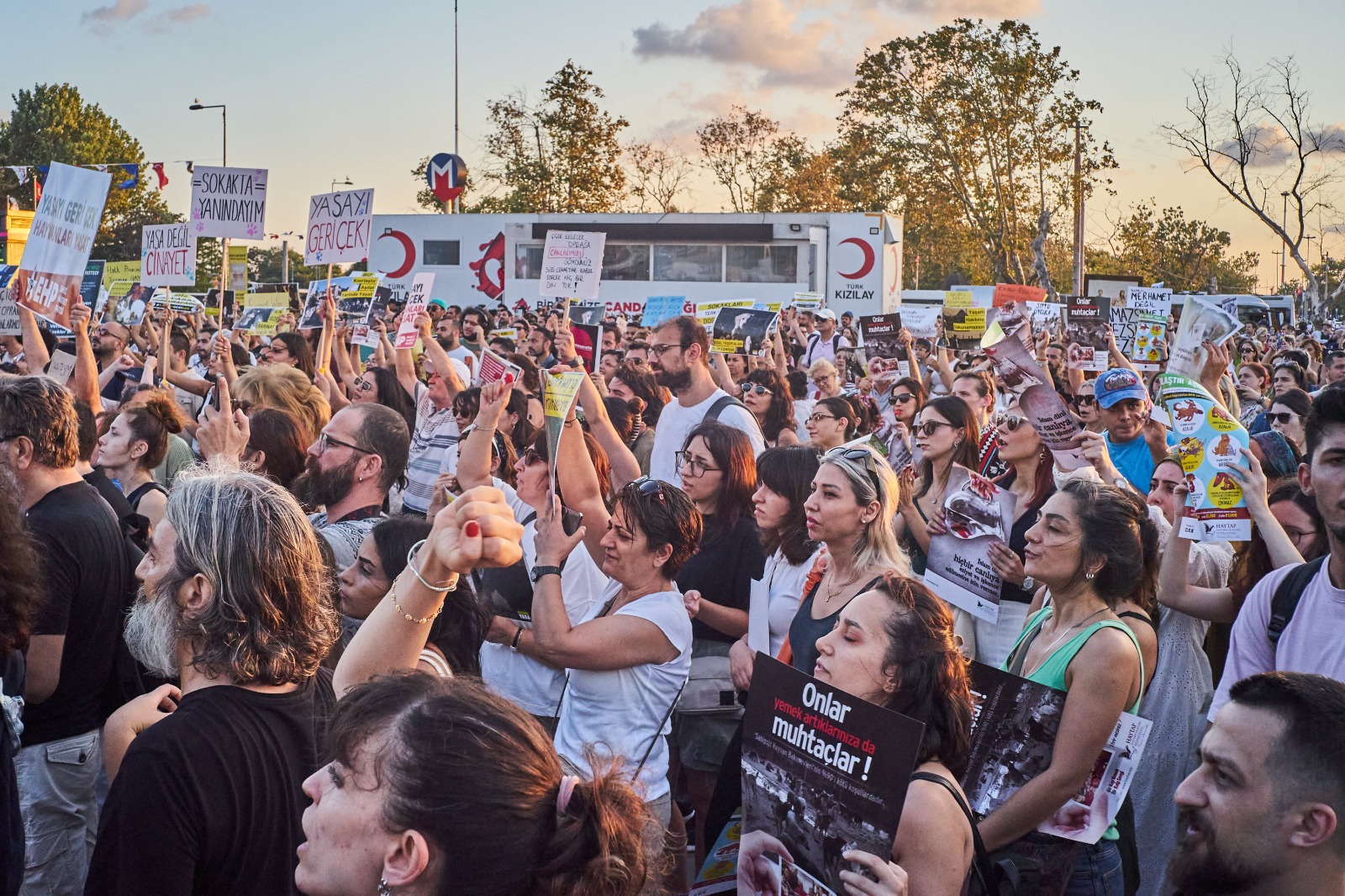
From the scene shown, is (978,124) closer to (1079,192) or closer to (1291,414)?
(1079,192)

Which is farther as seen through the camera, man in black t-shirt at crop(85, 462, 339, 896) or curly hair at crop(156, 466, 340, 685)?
curly hair at crop(156, 466, 340, 685)

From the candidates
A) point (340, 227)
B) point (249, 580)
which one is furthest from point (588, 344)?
point (249, 580)

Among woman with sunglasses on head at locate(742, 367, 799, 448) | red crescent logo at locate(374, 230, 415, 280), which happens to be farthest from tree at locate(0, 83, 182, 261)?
woman with sunglasses on head at locate(742, 367, 799, 448)

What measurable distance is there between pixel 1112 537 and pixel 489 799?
2600mm

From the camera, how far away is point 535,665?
452 centimetres

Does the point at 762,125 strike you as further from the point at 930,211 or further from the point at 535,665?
the point at 535,665

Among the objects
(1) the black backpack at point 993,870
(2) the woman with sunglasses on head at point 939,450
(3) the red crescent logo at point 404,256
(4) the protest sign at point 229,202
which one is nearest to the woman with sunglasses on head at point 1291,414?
(2) the woman with sunglasses on head at point 939,450

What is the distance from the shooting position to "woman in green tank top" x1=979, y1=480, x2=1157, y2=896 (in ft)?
11.0

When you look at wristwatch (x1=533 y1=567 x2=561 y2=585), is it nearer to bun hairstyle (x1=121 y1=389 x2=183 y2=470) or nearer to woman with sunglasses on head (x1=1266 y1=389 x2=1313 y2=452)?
bun hairstyle (x1=121 y1=389 x2=183 y2=470)

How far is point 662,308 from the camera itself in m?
17.0

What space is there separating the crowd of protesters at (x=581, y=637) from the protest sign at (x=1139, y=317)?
2.01 meters

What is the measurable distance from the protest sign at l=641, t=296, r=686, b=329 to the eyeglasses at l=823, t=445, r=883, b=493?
37.1 ft

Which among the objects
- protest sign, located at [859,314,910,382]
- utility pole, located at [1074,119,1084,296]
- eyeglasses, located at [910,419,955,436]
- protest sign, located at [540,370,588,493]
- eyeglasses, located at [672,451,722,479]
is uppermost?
utility pole, located at [1074,119,1084,296]

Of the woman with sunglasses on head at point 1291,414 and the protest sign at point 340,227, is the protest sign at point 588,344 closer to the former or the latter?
the protest sign at point 340,227
